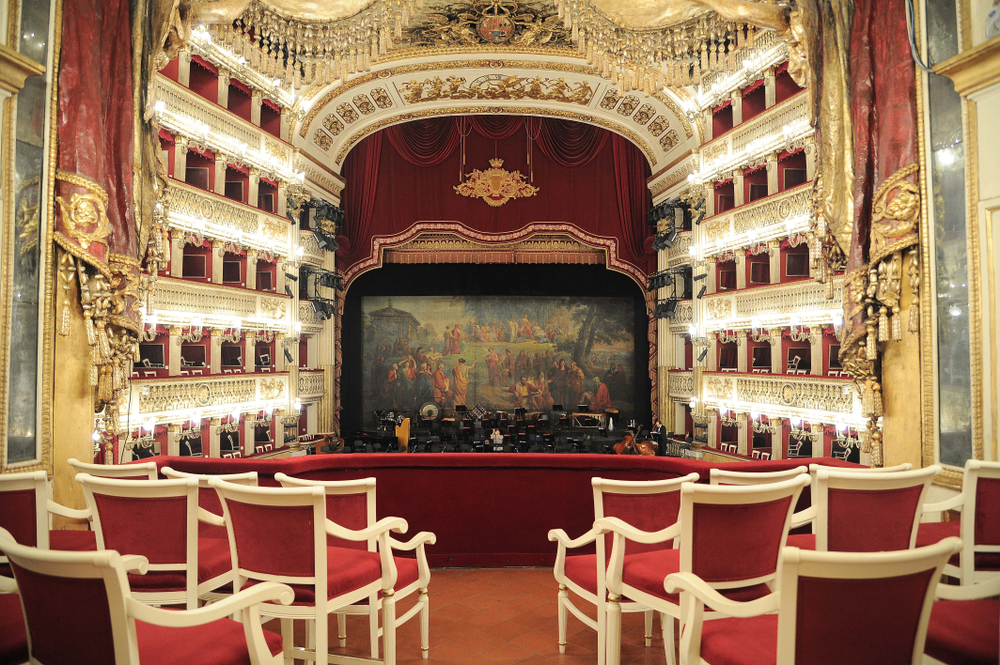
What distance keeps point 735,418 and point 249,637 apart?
10947 mm

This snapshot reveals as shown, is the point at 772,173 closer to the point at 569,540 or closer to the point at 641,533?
the point at 569,540

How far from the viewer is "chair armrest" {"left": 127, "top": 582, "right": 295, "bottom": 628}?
200 centimetres

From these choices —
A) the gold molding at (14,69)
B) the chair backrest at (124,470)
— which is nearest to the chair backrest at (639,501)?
the chair backrest at (124,470)

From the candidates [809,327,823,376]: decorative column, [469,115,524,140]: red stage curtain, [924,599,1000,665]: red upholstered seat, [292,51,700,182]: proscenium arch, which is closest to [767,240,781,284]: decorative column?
[809,327,823,376]: decorative column

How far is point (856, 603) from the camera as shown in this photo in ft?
6.30

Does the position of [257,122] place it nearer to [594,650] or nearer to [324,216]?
[324,216]

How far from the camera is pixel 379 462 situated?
5.61 metres

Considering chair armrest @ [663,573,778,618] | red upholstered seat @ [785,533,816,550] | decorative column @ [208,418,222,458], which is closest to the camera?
chair armrest @ [663,573,778,618]

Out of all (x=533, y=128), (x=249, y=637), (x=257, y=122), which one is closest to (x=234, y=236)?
(x=257, y=122)

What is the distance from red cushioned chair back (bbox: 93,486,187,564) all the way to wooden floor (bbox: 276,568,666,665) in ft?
4.40

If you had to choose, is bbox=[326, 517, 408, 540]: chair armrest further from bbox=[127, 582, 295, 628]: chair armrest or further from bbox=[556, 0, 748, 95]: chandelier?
bbox=[556, 0, 748, 95]: chandelier

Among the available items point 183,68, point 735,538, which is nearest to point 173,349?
point 183,68

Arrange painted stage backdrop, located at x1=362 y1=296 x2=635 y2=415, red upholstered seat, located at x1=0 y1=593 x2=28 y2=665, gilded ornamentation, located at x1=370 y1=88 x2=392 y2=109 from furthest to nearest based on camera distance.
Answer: painted stage backdrop, located at x1=362 y1=296 x2=635 y2=415
gilded ornamentation, located at x1=370 y1=88 x2=392 y2=109
red upholstered seat, located at x1=0 y1=593 x2=28 y2=665

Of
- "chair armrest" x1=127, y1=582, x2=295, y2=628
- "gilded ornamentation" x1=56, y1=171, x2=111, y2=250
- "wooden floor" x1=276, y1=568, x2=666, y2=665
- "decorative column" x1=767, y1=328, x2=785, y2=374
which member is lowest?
"wooden floor" x1=276, y1=568, x2=666, y2=665
